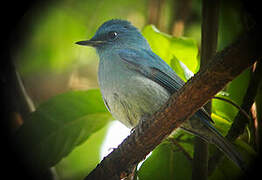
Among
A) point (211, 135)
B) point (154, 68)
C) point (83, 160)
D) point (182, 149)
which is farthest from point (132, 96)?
point (83, 160)

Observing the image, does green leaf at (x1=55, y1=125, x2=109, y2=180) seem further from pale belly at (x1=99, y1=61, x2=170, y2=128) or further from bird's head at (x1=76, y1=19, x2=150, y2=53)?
pale belly at (x1=99, y1=61, x2=170, y2=128)

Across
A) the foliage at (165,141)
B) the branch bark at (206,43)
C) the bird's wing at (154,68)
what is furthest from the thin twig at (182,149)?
the bird's wing at (154,68)

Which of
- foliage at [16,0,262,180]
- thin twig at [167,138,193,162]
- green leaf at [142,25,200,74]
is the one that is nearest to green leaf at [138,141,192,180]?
foliage at [16,0,262,180]

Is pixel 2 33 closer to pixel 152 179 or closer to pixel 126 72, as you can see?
pixel 126 72

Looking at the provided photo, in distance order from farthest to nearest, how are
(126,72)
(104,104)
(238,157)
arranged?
(104,104)
(126,72)
(238,157)

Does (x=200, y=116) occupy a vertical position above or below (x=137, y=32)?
below

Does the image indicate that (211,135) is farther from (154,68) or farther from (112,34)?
(112,34)

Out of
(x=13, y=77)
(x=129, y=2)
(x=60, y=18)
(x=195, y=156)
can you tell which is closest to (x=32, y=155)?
(x=13, y=77)
